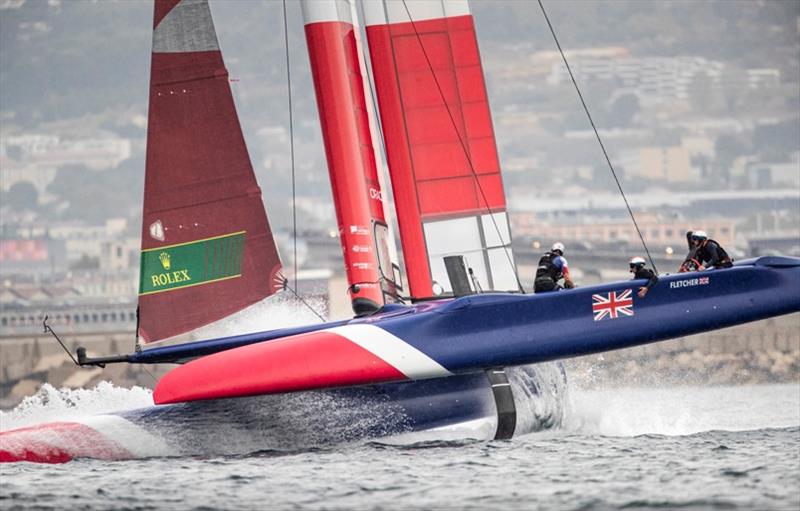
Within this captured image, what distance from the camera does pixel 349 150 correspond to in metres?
12.5

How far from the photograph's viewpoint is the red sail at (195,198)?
12094 mm

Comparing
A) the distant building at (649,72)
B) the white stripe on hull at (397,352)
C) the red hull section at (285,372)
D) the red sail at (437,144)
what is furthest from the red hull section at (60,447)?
the distant building at (649,72)

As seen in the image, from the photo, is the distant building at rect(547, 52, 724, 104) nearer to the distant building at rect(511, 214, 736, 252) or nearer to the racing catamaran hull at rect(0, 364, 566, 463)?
the distant building at rect(511, 214, 736, 252)

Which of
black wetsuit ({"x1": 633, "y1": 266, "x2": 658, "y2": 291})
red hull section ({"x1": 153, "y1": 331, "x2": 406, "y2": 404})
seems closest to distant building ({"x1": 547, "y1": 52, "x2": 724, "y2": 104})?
black wetsuit ({"x1": 633, "y1": 266, "x2": 658, "y2": 291})

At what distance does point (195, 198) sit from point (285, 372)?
2357 millimetres

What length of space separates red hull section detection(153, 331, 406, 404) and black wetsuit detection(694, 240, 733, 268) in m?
2.32

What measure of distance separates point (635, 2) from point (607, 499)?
144567 millimetres

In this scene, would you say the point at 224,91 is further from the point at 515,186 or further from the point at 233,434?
the point at 515,186

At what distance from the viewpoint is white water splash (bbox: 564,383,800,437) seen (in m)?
12.3

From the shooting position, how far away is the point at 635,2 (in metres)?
149

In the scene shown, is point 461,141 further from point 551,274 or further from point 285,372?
point 285,372

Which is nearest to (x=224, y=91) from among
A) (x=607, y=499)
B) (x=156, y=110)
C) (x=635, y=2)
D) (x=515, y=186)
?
(x=156, y=110)

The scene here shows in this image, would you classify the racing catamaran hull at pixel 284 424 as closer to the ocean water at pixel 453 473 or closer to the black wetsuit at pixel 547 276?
the ocean water at pixel 453 473

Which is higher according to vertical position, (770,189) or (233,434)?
(770,189)
